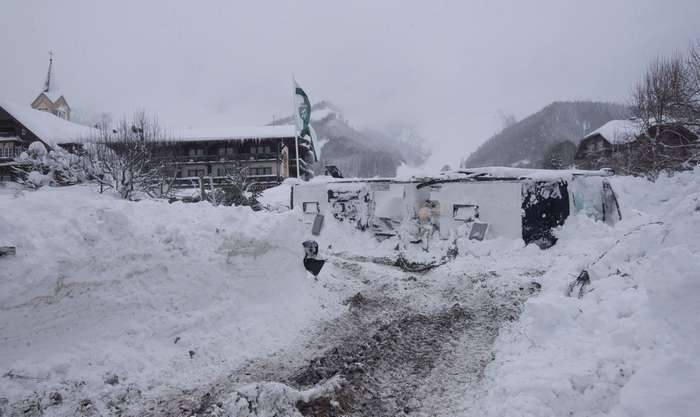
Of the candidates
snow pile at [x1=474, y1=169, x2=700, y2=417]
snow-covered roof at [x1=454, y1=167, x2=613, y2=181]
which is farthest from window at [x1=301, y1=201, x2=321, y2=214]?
snow pile at [x1=474, y1=169, x2=700, y2=417]

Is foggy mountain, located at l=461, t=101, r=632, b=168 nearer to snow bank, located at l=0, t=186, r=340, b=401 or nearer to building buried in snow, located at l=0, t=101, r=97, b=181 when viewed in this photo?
building buried in snow, located at l=0, t=101, r=97, b=181

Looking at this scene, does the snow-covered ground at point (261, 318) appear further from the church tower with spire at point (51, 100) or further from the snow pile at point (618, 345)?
the church tower with spire at point (51, 100)

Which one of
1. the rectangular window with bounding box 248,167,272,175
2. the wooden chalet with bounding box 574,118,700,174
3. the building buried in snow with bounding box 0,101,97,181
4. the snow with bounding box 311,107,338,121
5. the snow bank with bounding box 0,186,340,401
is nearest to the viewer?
the snow bank with bounding box 0,186,340,401

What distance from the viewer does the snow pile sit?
259cm

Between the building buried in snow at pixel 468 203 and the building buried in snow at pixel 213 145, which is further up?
the building buried in snow at pixel 213 145

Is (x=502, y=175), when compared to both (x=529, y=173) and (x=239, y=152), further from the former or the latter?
(x=239, y=152)

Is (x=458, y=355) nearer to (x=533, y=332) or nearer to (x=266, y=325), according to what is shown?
(x=533, y=332)

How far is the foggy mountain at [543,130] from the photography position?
76.8m

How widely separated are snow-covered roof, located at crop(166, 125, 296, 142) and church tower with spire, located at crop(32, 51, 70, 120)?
4119 cm

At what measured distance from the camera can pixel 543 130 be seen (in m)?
81.3

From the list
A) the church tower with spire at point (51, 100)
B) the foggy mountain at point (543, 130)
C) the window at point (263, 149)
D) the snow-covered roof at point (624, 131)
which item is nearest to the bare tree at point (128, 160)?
the window at point (263, 149)

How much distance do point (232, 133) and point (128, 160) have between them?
22461 mm

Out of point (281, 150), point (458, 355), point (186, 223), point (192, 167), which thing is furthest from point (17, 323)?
point (192, 167)

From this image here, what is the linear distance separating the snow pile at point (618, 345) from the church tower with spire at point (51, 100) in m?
82.1
